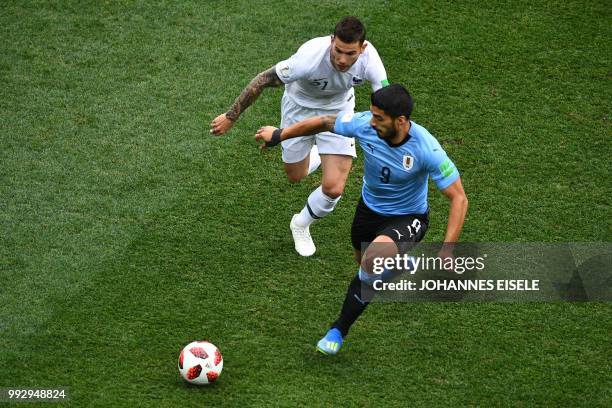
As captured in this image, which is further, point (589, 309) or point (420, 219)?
point (589, 309)

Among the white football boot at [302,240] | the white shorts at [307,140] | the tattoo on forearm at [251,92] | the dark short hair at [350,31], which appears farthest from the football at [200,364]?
the dark short hair at [350,31]

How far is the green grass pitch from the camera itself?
753cm

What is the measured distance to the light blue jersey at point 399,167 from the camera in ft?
23.5

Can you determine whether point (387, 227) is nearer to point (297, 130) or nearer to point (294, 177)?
point (297, 130)

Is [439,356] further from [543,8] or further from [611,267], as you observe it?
[543,8]

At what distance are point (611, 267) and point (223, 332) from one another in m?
3.47

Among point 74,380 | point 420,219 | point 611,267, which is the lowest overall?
point 611,267

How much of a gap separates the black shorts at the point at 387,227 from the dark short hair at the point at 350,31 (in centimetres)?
127

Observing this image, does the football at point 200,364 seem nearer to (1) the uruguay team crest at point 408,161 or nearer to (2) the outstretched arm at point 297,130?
(2) the outstretched arm at point 297,130

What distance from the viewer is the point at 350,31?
7.90m

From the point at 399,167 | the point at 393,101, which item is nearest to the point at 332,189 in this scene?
the point at 399,167

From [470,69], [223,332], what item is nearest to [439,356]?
[223,332]

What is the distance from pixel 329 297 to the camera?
8.48 m

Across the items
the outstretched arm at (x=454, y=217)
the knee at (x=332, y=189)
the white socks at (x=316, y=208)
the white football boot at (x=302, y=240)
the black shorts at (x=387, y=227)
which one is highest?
the outstretched arm at (x=454, y=217)
